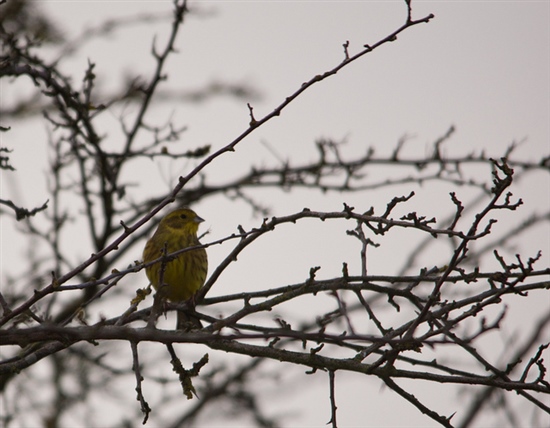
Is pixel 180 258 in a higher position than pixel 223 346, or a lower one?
higher

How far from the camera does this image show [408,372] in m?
3.05

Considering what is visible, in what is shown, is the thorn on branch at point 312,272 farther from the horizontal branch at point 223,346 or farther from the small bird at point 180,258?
the small bird at point 180,258

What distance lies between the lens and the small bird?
6.54 m

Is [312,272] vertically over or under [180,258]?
under

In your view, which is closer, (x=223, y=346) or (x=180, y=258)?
(x=223, y=346)

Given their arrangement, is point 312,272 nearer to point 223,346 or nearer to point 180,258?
point 223,346

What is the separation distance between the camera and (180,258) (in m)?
6.55

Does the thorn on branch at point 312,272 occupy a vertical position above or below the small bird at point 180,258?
below

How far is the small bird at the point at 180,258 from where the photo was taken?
654cm

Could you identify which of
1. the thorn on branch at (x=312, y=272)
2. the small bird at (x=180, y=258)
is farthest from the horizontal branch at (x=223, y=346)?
the small bird at (x=180, y=258)

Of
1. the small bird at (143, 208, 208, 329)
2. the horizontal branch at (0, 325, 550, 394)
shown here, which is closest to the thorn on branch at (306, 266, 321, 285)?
the horizontal branch at (0, 325, 550, 394)

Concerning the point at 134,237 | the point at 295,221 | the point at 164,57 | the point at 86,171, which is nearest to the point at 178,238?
the point at 134,237

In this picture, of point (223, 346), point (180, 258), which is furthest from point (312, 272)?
point (180, 258)

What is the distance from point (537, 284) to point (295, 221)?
0.91 meters
